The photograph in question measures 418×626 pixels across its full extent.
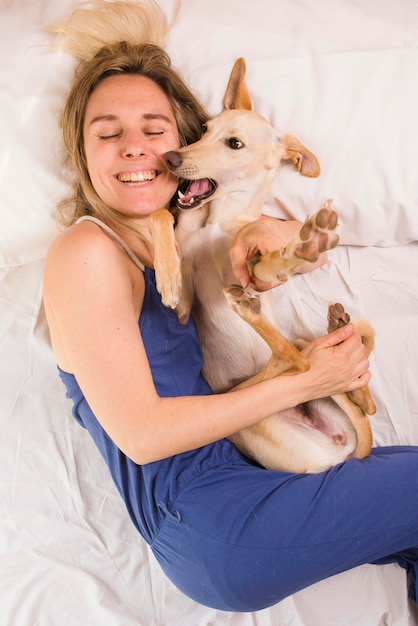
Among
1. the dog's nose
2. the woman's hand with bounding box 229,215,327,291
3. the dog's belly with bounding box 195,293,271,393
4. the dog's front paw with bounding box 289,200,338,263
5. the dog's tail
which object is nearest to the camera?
the dog's front paw with bounding box 289,200,338,263

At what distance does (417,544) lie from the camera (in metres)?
1.54

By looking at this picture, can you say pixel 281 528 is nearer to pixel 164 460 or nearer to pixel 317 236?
pixel 164 460

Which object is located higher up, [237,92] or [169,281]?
[237,92]

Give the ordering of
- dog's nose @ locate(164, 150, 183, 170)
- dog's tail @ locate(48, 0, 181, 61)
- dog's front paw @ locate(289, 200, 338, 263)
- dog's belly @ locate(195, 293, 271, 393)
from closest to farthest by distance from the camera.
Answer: dog's front paw @ locate(289, 200, 338, 263) < dog's nose @ locate(164, 150, 183, 170) < dog's belly @ locate(195, 293, 271, 393) < dog's tail @ locate(48, 0, 181, 61)

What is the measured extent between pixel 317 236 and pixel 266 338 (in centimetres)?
34

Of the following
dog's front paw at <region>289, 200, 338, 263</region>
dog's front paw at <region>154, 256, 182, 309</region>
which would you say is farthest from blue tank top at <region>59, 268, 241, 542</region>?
dog's front paw at <region>289, 200, 338, 263</region>

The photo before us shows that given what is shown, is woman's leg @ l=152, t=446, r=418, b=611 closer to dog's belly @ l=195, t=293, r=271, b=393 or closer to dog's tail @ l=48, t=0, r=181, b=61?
dog's belly @ l=195, t=293, r=271, b=393

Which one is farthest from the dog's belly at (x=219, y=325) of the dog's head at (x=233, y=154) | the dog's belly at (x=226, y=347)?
the dog's head at (x=233, y=154)

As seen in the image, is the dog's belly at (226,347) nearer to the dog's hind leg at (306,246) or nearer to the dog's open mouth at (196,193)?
the dog's open mouth at (196,193)

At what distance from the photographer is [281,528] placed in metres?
1.44

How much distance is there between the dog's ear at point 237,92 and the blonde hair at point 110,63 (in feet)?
0.33

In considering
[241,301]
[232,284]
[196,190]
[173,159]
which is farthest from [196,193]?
[241,301]

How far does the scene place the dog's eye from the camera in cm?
157

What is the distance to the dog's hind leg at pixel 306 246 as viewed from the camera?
45.3 inches
